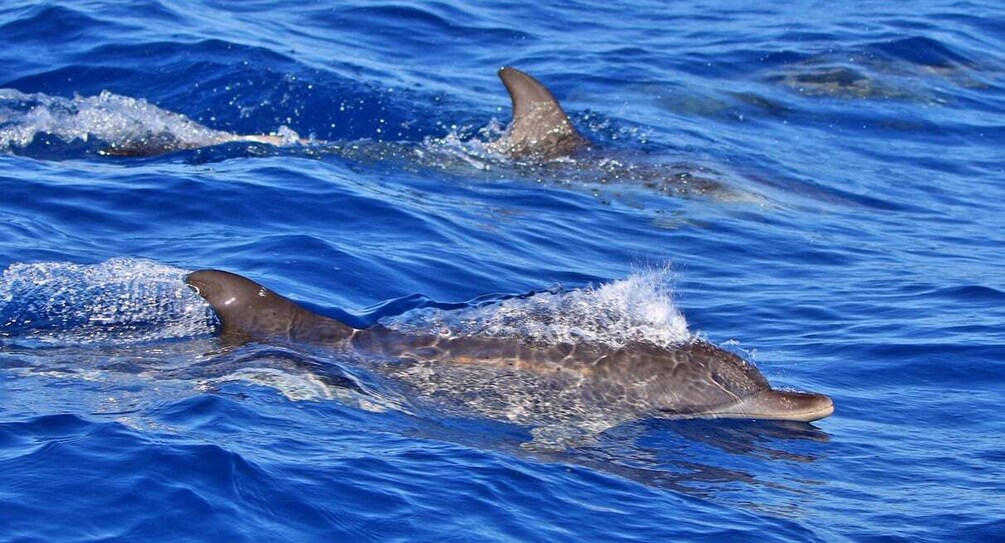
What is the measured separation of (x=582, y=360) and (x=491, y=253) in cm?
368

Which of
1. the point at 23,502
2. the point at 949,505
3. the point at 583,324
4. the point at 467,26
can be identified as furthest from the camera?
the point at 467,26

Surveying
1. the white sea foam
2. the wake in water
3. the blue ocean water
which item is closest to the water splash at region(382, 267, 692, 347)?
the blue ocean water

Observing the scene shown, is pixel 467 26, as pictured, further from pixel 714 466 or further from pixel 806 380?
pixel 714 466

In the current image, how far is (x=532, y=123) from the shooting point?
16484mm

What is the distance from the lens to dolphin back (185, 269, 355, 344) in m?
9.28

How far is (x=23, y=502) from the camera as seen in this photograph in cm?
681

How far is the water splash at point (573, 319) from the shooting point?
374 inches

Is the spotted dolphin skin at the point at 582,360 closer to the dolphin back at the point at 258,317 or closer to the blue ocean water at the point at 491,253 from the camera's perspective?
the dolphin back at the point at 258,317

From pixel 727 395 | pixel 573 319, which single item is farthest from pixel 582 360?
pixel 727 395

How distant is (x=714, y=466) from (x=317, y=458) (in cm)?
223

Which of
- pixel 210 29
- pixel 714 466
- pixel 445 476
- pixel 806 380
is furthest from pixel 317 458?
pixel 210 29

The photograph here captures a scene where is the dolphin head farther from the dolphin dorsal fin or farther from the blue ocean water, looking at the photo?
the dolphin dorsal fin

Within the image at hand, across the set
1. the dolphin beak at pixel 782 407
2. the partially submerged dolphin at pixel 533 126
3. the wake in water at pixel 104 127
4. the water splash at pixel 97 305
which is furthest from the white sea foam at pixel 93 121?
the dolphin beak at pixel 782 407

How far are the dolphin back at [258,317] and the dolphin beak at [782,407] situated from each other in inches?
96.5
